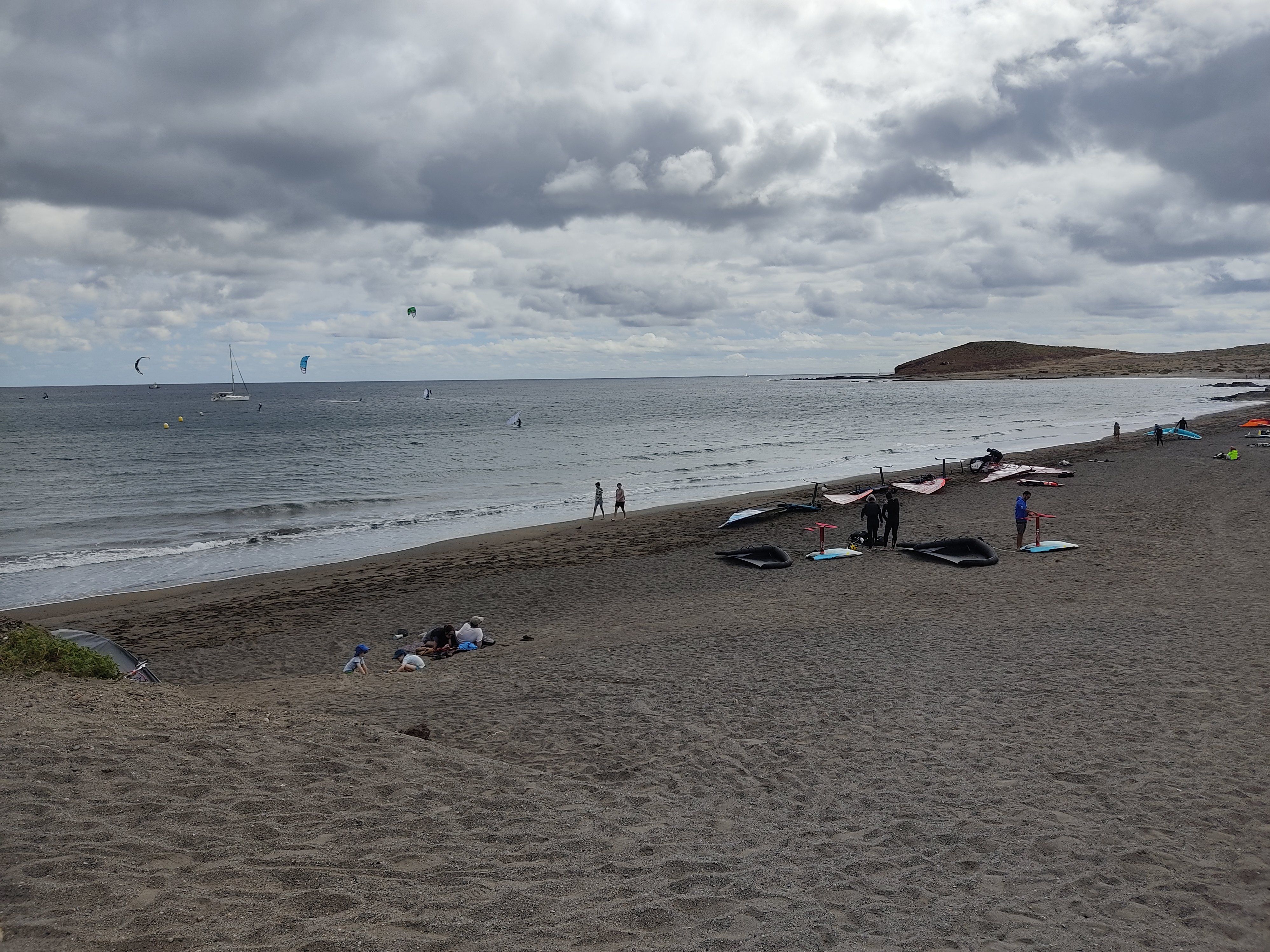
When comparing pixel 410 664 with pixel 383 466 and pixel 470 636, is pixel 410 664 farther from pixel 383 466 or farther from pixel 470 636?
pixel 383 466

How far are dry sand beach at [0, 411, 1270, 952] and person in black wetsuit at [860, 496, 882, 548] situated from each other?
14.8ft

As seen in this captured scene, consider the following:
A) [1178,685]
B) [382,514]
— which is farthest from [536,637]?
[382,514]

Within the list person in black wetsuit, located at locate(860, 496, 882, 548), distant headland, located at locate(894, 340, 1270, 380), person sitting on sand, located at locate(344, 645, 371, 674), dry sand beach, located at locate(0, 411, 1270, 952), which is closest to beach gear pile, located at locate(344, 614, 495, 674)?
person sitting on sand, located at locate(344, 645, 371, 674)

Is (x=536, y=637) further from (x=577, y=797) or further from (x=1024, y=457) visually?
(x=1024, y=457)

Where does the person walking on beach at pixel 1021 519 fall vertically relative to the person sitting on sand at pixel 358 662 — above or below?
above

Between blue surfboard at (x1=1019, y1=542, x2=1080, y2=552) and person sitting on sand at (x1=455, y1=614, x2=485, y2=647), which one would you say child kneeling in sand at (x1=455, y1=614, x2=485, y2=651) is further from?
blue surfboard at (x1=1019, y1=542, x2=1080, y2=552)

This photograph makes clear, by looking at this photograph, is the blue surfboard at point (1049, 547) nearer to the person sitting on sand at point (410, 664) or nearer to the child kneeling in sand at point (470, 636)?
the child kneeling in sand at point (470, 636)

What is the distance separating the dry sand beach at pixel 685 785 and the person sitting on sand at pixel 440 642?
59cm

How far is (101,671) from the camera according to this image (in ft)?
32.9

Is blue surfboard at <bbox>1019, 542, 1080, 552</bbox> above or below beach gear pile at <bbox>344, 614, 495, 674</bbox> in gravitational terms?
above

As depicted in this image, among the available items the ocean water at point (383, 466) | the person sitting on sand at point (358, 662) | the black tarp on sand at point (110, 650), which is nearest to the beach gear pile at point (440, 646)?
the person sitting on sand at point (358, 662)

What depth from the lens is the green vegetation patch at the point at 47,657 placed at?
30.2 feet

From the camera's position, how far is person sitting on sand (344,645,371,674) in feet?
38.3

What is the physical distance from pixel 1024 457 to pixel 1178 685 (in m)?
33.0
